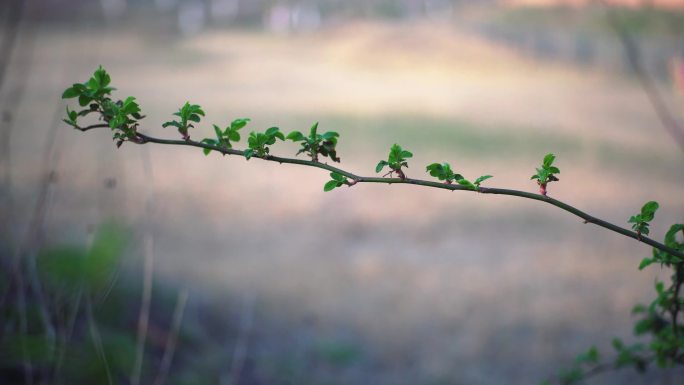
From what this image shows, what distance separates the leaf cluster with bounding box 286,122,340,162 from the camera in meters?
0.36

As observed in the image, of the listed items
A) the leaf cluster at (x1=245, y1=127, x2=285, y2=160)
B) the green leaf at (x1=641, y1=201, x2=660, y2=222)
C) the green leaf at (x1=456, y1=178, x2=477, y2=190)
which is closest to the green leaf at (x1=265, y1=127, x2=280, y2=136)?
the leaf cluster at (x1=245, y1=127, x2=285, y2=160)

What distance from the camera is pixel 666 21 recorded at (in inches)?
68.8

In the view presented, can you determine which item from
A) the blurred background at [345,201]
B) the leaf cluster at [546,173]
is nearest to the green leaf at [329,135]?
the leaf cluster at [546,173]

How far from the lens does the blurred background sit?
3.58 ft

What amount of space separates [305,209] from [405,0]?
4.80 ft

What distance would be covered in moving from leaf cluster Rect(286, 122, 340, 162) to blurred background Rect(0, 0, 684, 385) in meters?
0.35

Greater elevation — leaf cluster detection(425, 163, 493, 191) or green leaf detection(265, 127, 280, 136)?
green leaf detection(265, 127, 280, 136)

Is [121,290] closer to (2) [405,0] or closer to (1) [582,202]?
(1) [582,202]

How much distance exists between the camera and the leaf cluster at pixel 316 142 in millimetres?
356

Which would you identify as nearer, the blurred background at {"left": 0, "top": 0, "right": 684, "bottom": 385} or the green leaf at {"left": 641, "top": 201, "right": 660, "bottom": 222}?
the green leaf at {"left": 641, "top": 201, "right": 660, "bottom": 222}

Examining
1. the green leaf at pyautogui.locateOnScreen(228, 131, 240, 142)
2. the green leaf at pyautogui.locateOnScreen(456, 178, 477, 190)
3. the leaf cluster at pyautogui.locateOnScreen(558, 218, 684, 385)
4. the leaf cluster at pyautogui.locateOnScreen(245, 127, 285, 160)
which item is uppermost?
the green leaf at pyautogui.locateOnScreen(228, 131, 240, 142)

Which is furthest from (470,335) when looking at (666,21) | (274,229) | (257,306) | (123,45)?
(123,45)

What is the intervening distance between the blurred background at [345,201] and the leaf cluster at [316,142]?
349mm

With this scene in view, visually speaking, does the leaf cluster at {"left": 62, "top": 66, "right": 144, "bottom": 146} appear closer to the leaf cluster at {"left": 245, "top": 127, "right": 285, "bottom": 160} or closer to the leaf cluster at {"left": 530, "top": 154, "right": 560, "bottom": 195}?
the leaf cluster at {"left": 245, "top": 127, "right": 285, "bottom": 160}
